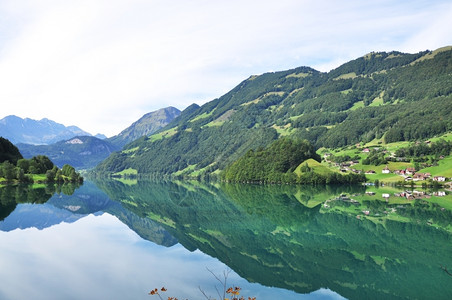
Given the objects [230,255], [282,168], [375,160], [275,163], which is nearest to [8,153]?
[275,163]

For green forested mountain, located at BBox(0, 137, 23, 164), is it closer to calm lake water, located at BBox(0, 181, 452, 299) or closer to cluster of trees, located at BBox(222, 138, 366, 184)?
calm lake water, located at BBox(0, 181, 452, 299)

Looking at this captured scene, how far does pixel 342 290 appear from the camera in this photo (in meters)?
25.4

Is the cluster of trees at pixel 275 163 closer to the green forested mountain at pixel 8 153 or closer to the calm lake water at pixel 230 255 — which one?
the calm lake water at pixel 230 255

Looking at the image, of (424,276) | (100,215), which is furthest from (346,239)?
(100,215)

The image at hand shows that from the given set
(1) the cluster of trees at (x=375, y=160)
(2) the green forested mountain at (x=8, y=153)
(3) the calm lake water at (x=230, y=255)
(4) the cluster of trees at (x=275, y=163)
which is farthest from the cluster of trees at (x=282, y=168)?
(2) the green forested mountain at (x=8, y=153)

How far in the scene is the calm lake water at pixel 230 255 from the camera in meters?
25.2

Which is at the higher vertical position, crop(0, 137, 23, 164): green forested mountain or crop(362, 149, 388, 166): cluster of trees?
crop(0, 137, 23, 164): green forested mountain

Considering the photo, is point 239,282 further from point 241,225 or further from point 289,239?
point 241,225

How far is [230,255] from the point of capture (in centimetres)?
3562

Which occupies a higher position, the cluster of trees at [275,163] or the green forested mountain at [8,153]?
the green forested mountain at [8,153]

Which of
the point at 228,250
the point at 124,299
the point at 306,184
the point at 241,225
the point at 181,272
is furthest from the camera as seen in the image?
the point at 306,184

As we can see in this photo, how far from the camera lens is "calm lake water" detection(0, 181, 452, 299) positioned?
25.2 meters

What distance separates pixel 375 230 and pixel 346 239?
29.9ft

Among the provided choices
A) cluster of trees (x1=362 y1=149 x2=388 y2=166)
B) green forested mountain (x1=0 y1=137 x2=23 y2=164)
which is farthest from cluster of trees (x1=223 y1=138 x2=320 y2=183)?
green forested mountain (x1=0 y1=137 x2=23 y2=164)
